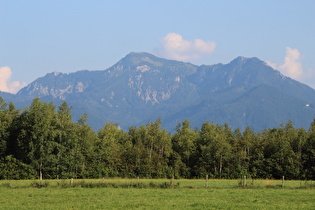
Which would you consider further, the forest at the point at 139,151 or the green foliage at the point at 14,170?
the forest at the point at 139,151

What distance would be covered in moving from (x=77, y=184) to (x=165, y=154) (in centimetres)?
4900

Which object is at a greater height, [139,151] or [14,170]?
[139,151]

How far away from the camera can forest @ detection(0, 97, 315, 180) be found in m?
88.1

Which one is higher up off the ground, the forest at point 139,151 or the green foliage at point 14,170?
the forest at point 139,151

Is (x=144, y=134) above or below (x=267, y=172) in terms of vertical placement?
above

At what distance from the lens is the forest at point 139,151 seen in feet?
289

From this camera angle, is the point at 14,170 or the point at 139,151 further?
the point at 139,151

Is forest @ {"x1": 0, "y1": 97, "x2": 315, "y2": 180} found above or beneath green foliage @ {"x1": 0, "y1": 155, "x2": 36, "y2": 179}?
above

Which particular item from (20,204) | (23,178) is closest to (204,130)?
(23,178)

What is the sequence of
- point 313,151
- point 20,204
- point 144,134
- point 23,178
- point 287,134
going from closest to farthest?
point 20,204 < point 23,178 < point 313,151 < point 287,134 < point 144,134

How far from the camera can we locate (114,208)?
112ft

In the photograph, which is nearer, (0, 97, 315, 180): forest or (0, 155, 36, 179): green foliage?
(0, 155, 36, 179): green foliage

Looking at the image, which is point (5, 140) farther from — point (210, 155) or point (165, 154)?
point (210, 155)

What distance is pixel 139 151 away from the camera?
330 ft
